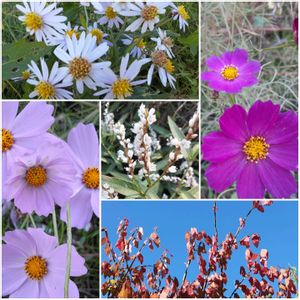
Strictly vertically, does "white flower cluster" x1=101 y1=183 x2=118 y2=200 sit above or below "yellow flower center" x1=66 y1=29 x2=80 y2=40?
below

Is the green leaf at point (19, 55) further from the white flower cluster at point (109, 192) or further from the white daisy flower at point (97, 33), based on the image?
the white flower cluster at point (109, 192)

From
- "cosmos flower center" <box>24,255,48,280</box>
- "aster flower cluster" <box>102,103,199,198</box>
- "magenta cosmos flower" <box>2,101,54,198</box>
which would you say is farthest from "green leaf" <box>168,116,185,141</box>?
"cosmos flower center" <box>24,255,48,280</box>

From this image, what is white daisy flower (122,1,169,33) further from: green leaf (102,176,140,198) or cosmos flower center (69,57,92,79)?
green leaf (102,176,140,198)

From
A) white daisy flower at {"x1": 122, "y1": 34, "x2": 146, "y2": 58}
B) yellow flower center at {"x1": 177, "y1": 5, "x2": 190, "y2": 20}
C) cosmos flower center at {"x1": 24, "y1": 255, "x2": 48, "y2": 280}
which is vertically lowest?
cosmos flower center at {"x1": 24, "y1": 255, "x2": 48, "y2": 280}

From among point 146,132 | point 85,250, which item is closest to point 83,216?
point 85,250

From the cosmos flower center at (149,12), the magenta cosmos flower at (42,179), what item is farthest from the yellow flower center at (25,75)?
the cosmos flower center at (149,12)

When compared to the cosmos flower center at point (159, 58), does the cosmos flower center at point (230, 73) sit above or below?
below

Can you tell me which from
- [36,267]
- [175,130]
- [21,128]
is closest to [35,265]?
[36,267]
